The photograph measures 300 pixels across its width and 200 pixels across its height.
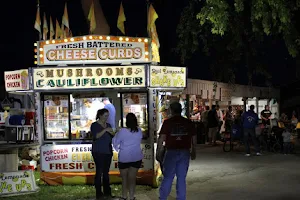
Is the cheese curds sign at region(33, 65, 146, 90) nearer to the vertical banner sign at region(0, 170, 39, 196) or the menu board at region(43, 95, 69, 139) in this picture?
the menu board at region(43, 95, 69, 139)

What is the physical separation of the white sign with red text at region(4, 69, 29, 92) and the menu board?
0.61 m

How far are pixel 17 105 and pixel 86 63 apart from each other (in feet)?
53.3

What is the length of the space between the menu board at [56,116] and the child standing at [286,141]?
8.37 m

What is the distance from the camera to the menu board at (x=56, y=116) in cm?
1078

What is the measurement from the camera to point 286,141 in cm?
1543

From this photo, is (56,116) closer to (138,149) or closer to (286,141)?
(138,149)

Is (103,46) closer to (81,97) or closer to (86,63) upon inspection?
(86,63)

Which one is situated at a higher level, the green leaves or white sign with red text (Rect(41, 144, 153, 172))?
the green leaves

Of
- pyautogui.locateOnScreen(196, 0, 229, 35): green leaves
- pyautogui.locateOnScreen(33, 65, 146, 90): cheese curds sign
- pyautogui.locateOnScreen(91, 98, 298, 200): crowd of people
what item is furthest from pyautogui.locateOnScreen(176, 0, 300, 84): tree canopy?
pyautogui.locateOnScreen(91, 98, 298, 200): crowd of people

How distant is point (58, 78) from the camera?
33.5 ft

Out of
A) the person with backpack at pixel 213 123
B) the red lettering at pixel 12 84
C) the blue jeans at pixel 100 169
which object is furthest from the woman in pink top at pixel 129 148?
the person with backpack at pixel 213 123

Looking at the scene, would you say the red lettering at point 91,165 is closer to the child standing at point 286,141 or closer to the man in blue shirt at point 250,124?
the man in blue shirt at point 250,124

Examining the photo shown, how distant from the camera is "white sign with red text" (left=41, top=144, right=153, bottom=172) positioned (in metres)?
10.5

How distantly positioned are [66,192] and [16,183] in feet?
3.82
